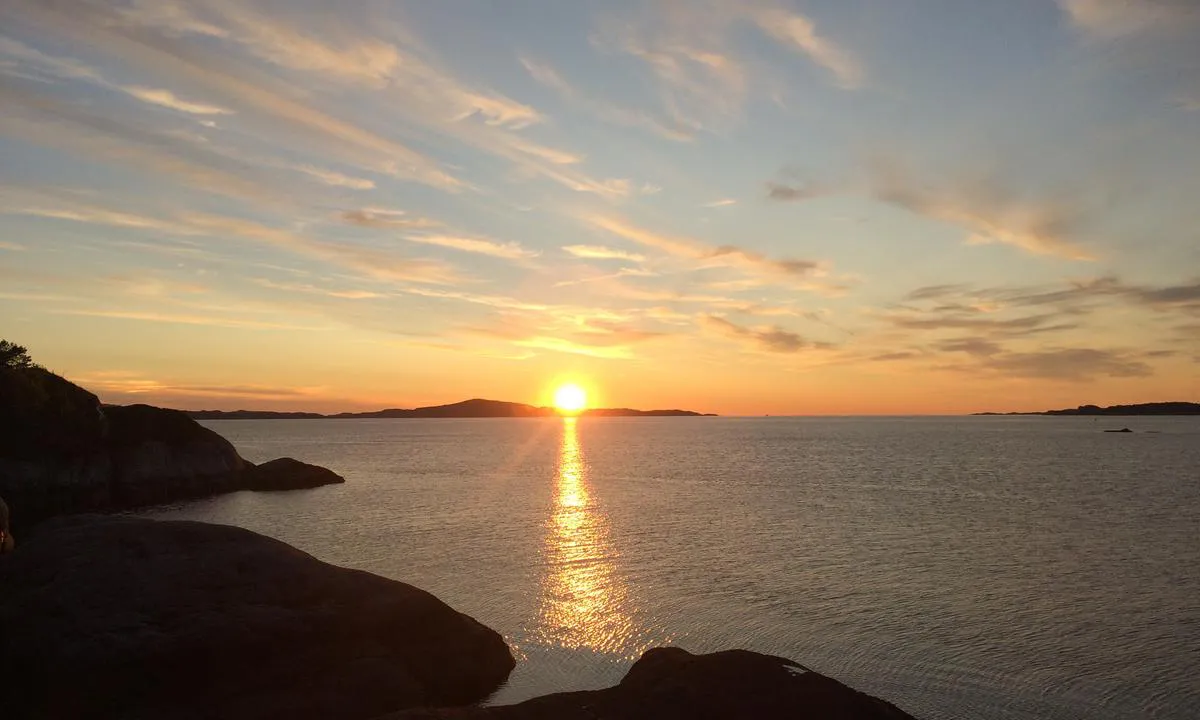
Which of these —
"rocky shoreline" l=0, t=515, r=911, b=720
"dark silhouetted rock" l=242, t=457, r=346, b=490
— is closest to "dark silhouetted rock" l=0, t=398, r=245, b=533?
"dark silhouetted rock" l=242, t=457, r=346, b=490

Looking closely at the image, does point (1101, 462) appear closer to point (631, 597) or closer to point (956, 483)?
point (956, 483)

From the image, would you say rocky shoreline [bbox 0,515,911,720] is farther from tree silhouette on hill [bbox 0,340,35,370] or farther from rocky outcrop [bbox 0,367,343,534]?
tree silhouette on hill [bbox 0,340,35,370]

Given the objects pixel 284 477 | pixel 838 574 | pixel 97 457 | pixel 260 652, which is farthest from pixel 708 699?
pixel 284 477

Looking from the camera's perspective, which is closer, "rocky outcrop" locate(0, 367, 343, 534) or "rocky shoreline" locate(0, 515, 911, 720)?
"rocky shoreline" locate(0, 515, 911, 720)

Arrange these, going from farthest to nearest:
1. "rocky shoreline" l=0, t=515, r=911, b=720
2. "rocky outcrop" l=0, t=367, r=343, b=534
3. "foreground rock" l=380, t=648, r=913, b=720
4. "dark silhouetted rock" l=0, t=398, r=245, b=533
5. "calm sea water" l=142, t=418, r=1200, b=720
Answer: "rocky outcrop" l=0, t=367, r=343, b=534 → "dark silhouetted rock" l=0, t=398, r=245, b=533 → "calm sea water" l=142, t=418, r=1200, b=720 → "rocky shoreline" l=0, t=515, r=911, b=720 → "foreground rock" l=380, t=648, r=913, b=720

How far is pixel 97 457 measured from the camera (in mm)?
57812

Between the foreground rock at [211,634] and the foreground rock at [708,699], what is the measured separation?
3676mm

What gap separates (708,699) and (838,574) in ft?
61.3

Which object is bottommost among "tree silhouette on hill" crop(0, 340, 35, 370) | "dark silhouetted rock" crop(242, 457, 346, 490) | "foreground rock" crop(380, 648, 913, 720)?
"dark silhouetted rock" crop(242, 457, 346, 490)

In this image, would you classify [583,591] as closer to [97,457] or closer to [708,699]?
[708,699]

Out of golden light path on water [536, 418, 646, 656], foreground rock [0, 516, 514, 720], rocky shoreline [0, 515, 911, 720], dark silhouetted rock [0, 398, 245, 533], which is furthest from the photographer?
dark silhouetted rock [0, 398, 245, 533]

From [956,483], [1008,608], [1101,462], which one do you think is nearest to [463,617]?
[1008,608]

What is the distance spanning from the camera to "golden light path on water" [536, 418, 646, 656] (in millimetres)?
20375

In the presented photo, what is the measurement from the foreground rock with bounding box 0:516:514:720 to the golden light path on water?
3.35 metres
